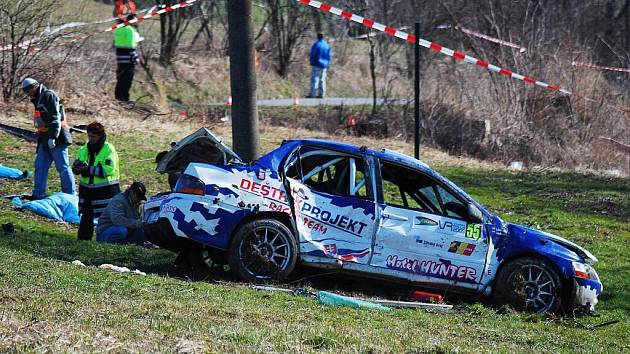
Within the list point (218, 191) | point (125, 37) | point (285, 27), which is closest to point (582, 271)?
point (218, 191)

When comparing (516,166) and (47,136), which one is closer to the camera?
(47,136)

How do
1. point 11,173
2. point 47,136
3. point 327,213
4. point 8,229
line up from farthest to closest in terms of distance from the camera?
point 11,173
point 47,136
point 8,229
point 327,213

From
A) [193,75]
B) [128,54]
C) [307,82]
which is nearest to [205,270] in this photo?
[128,54]

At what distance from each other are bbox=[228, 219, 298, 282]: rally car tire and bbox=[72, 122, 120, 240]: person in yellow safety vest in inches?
124

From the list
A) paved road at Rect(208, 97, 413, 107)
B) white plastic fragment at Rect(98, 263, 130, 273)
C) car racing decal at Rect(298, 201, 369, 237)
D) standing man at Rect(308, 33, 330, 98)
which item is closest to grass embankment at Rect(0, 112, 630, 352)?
white plastic fragment at Rect(98, 263, 130, 273)

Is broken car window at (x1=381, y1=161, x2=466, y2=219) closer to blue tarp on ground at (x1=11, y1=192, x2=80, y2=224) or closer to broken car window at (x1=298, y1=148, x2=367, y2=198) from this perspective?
broken car window at (x1=298, y1=148, x2=367, y2=198)

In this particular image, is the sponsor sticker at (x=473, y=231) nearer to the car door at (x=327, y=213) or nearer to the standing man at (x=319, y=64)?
the car door at (x=327, y=213)

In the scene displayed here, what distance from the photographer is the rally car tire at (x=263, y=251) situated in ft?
34.0

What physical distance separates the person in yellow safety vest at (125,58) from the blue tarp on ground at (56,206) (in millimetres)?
9296

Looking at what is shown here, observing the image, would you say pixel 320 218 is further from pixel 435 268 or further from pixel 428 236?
pixel 435 268

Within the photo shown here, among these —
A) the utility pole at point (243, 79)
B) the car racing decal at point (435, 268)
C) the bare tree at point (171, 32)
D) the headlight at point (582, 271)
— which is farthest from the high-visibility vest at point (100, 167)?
the bare tree at point (171, 32)

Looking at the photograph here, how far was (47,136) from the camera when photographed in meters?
14.3

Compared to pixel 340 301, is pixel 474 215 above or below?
above

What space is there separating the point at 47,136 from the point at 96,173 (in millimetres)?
1727
